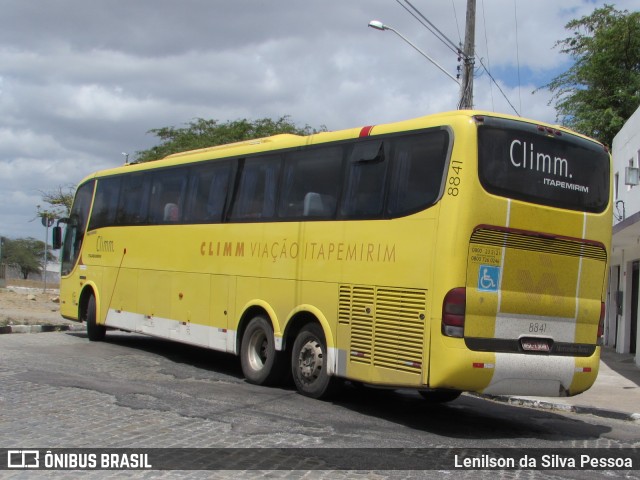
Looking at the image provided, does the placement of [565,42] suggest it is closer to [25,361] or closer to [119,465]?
[25,361]

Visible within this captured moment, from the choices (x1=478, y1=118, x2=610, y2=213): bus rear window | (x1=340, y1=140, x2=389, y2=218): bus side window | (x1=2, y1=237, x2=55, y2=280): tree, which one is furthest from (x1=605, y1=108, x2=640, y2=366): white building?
(x1=2, y1=237, x2=55, y2=280): tree

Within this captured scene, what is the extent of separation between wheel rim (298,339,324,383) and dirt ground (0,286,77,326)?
428 inches

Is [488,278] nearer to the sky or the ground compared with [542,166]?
nearer to the ground

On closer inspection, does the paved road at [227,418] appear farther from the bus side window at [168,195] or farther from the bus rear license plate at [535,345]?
the bus side window at [168,195]

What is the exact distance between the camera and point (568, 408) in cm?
1075

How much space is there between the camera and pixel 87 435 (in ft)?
22.6

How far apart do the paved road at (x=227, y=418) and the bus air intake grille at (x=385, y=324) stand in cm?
78

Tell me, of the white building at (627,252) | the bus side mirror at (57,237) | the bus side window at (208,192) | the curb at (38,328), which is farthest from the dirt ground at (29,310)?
the white building at (627,252)


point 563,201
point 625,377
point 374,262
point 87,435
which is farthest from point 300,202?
point 625,377

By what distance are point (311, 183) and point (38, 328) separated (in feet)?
35.6

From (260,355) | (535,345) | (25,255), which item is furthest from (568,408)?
(25,255)

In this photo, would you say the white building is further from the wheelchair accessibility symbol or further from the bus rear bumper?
the wheelchair accessibility symbol

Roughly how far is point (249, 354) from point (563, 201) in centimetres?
518

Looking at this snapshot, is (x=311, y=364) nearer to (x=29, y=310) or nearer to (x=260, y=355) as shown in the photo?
(x=260, y=355)
